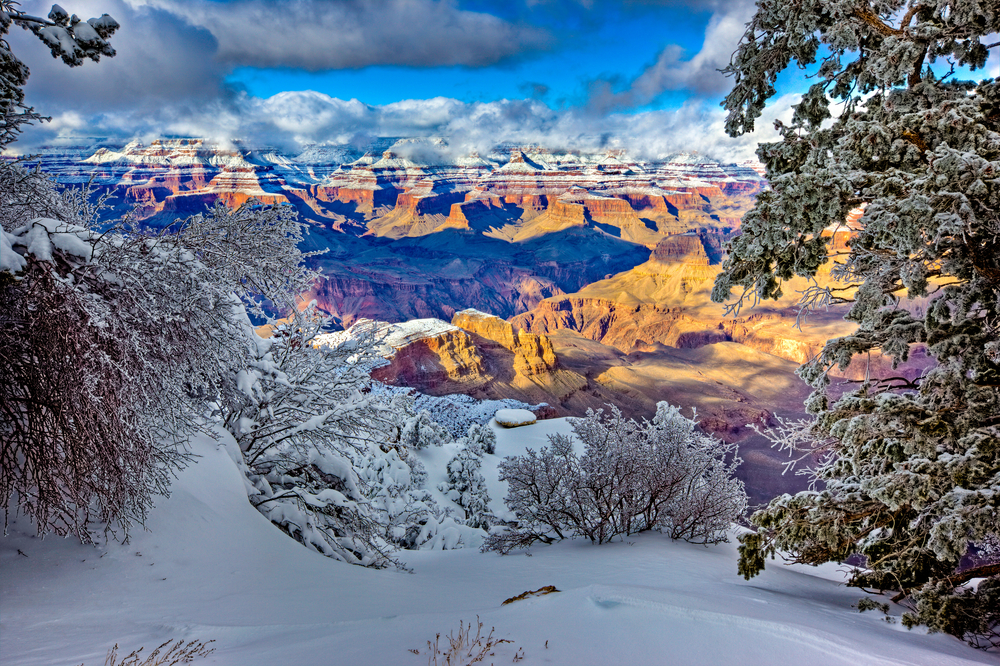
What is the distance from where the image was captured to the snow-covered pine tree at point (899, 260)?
3404 mm

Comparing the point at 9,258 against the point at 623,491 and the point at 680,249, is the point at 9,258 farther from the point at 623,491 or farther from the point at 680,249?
the point at 680,249

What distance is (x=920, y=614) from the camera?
4.60 metres

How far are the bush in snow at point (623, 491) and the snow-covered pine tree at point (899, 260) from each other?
4761 mm

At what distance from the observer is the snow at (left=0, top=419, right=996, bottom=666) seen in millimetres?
3527

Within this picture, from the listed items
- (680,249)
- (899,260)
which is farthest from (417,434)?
(680,249)

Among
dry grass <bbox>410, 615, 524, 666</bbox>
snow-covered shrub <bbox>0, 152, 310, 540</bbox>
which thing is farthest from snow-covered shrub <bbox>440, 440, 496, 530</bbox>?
dry grass <bbox>410, 615, 524, 666</bbox>

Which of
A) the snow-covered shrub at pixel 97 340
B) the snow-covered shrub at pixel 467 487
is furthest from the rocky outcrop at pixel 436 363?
the snow-covered shrub at pixel 97 340

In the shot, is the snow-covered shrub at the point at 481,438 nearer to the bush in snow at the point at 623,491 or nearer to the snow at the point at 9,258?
the bush in snow at the point at 623,491

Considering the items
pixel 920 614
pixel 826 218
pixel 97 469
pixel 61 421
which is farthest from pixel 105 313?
pixel 920 614

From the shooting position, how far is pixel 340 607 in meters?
5.24

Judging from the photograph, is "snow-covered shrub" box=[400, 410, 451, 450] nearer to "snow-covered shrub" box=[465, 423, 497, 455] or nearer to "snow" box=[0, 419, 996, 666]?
"snow-covered shrub" box=[465, 423, 497, 455]

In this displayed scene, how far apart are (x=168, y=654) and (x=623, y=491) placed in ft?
26.3

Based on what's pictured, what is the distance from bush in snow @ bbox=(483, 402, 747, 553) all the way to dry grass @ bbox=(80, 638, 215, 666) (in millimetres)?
7057

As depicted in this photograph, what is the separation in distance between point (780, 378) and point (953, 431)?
82271 mm
